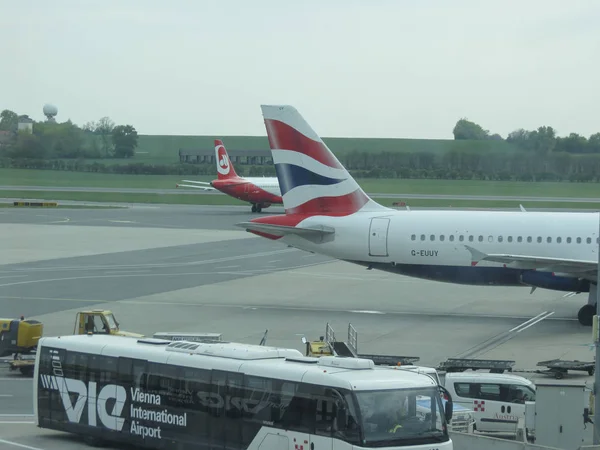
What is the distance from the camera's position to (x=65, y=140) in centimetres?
10562

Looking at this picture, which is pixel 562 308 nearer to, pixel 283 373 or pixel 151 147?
pixel 283 373

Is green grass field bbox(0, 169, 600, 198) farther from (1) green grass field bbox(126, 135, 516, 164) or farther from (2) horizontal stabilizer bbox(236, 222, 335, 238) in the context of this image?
(2) horizontal stabilizer bbox(236, 222, 335, 238)

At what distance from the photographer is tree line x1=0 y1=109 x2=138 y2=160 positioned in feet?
331

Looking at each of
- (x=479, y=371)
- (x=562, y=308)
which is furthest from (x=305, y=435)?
(x=562, y=308)

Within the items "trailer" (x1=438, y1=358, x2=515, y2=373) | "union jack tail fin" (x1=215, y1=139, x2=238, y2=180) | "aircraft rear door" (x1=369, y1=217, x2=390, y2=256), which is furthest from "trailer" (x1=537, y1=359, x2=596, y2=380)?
"union jack tail fin" (x1=215, y1=139, x2=238, y2=180)

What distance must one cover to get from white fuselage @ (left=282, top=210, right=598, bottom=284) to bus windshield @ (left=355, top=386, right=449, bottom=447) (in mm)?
24607

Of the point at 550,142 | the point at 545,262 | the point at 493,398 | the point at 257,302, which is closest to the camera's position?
the point at 493,398

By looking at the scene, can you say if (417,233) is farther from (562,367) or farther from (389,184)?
(389,184)

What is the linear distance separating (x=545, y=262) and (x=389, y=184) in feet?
250

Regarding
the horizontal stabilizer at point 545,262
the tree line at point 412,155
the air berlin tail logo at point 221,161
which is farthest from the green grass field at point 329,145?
the horizontal stabilizer at point 545,262

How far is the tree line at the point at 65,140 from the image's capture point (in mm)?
101000

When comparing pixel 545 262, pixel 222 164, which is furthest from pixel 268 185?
pixel 545 262

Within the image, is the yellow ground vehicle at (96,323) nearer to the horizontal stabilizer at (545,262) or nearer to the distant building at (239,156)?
the horizontal stabilizer at (545,262)

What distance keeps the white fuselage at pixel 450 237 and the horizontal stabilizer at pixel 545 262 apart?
1774mm
